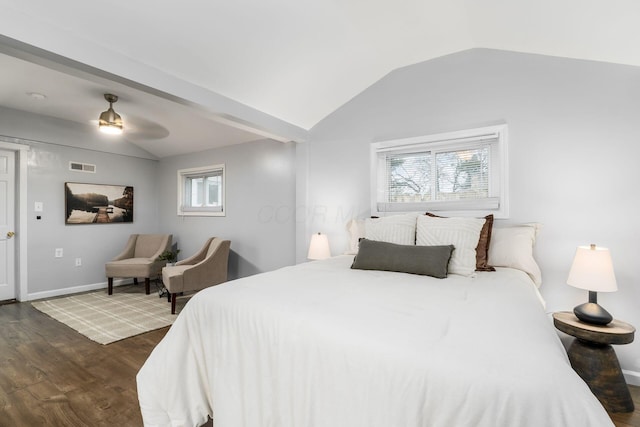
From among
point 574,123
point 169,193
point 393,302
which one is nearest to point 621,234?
point 574,123

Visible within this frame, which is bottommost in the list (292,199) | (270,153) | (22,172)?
(292,199)

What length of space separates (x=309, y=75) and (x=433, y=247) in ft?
6.62

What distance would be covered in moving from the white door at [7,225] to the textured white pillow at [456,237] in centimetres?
513

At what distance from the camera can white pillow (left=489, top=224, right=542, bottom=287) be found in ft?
7.43

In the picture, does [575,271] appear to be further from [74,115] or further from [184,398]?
[74,115]

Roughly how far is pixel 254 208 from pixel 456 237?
287 cm

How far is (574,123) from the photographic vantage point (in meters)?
2.31

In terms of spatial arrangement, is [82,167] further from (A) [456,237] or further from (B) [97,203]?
(A) [456,237]

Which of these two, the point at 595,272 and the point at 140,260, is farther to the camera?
the point at 140,260

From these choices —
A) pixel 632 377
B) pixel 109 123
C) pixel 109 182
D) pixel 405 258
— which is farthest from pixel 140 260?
pixel 632 377

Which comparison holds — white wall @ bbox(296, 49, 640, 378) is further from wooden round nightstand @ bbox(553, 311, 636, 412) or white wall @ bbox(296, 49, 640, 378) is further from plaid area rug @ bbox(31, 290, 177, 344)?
plaid area rug @ bbox(31, 290, 177, 344)

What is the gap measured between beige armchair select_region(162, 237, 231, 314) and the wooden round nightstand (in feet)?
11.8

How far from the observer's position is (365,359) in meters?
1.00

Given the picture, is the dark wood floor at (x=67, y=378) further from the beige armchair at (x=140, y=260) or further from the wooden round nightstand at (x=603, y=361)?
the beige armchair at (x=140, y=260)
